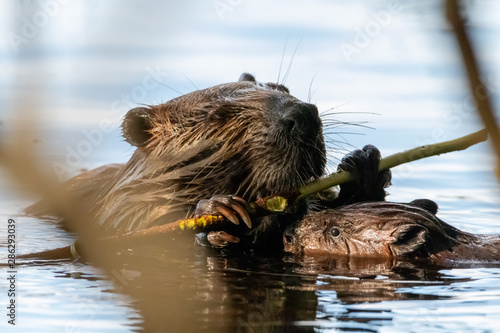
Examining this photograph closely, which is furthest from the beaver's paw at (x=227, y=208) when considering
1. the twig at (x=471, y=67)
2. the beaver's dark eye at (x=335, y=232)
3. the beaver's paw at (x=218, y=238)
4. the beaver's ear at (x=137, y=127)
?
the twig at (x=471, y=67)

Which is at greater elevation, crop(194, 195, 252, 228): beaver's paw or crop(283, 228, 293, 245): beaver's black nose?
crop(194, 195, 252, 228): beaver's paw

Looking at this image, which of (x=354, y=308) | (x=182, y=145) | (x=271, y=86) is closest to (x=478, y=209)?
(x=271, y=86)

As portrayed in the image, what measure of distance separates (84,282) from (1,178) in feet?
9.78

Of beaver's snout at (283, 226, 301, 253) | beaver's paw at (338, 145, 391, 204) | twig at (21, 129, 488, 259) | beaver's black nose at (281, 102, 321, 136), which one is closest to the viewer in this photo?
twig at (21, 129, 488, 259)

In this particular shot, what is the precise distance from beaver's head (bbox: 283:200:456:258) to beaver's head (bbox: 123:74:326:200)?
34 cm

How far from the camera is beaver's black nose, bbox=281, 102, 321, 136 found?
14.2ft

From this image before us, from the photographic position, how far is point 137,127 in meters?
5.19

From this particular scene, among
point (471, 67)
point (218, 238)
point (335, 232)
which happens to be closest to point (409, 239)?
point (335, 232)

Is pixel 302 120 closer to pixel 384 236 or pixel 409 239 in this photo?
pixel 384 236

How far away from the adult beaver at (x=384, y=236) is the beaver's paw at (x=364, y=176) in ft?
1.03

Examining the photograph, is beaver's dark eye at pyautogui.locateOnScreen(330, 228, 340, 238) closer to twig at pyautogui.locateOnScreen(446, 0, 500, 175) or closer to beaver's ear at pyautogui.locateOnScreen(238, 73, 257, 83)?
beaver's ear at pyautogui.locateOnScreen(238, 73, 257, 83)

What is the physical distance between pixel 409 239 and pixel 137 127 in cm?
230

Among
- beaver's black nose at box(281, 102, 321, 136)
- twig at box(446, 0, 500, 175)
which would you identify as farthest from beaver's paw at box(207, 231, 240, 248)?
twig at box(446, 0, 500, 175)

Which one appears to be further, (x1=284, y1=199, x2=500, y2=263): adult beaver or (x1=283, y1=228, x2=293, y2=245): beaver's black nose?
(x1=283, y1=228, x2=293, y2=245): beaver's black nose
